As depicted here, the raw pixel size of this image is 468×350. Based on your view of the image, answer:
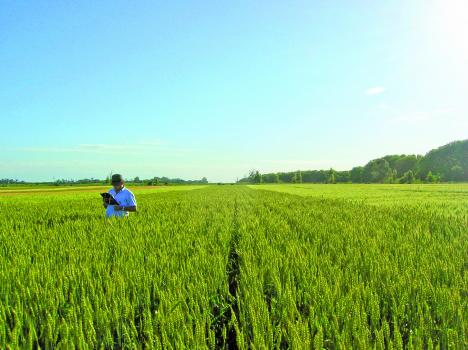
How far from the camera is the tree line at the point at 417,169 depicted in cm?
7362

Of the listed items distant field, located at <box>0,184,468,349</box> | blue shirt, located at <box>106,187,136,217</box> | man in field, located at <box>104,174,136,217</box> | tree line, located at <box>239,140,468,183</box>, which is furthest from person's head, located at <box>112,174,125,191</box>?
tree line, located at <box>239,140,468,183</box>

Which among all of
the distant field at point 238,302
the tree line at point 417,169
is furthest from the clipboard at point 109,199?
the tree line at point 417,169

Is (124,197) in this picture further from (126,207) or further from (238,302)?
(238,302)

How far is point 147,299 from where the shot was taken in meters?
2.46

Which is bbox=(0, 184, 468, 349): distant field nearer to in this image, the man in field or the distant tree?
the man in field

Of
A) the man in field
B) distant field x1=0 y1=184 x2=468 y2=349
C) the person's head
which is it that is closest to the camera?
distant field x1=0 y1=184 x2=468 y2=349

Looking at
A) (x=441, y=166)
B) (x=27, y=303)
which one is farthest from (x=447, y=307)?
(x=441, y=166)

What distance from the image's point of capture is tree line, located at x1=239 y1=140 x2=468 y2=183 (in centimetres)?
7362

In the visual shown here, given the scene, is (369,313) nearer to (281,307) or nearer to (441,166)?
(281,307)

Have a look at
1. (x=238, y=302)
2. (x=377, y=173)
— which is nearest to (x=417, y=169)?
(x=377, y=173)

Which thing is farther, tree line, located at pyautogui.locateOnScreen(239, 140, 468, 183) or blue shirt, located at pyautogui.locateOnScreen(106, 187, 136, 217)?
tree line, located at pyautogui.locateOnScreen(239, 140, 468, 183)

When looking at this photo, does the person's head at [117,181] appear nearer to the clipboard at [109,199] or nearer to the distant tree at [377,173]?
the clipboard at [109,199]

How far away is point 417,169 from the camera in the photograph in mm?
94312

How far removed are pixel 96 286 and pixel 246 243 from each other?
2.55 m
